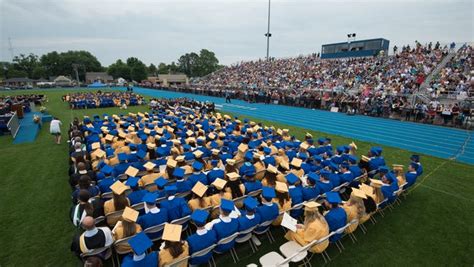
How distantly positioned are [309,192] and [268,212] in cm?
127

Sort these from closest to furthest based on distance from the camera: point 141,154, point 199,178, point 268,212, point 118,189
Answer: point 268,212 < point 118,189 < point 199,178 < point 141,154

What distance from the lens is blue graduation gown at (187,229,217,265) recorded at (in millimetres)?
3463

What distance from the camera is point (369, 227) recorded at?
518 cm

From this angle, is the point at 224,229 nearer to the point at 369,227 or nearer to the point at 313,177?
the point at 313,177

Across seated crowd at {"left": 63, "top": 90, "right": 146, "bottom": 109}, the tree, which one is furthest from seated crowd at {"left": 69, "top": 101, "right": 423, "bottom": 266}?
the tree

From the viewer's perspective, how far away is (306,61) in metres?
35.0

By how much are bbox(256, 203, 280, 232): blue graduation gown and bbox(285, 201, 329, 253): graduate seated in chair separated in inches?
17.0

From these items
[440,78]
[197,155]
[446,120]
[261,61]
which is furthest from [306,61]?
[197,155]

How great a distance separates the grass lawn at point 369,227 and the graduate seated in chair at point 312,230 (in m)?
0.53

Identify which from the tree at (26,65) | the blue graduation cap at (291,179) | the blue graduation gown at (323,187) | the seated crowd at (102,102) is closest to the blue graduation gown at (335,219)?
the blue graduation gown at (323,187)

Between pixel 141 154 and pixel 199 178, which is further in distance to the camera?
pixel 141 154

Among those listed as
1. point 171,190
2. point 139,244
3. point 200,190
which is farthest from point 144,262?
point 171,190

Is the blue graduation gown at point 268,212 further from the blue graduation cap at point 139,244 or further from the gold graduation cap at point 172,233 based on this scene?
the blue graduation cap at point 139,244

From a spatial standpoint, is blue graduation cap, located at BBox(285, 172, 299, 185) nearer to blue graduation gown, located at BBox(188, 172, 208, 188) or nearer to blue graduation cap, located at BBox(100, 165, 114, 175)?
blue graduation gown, located at BBox(188, 172, 208, 188)
